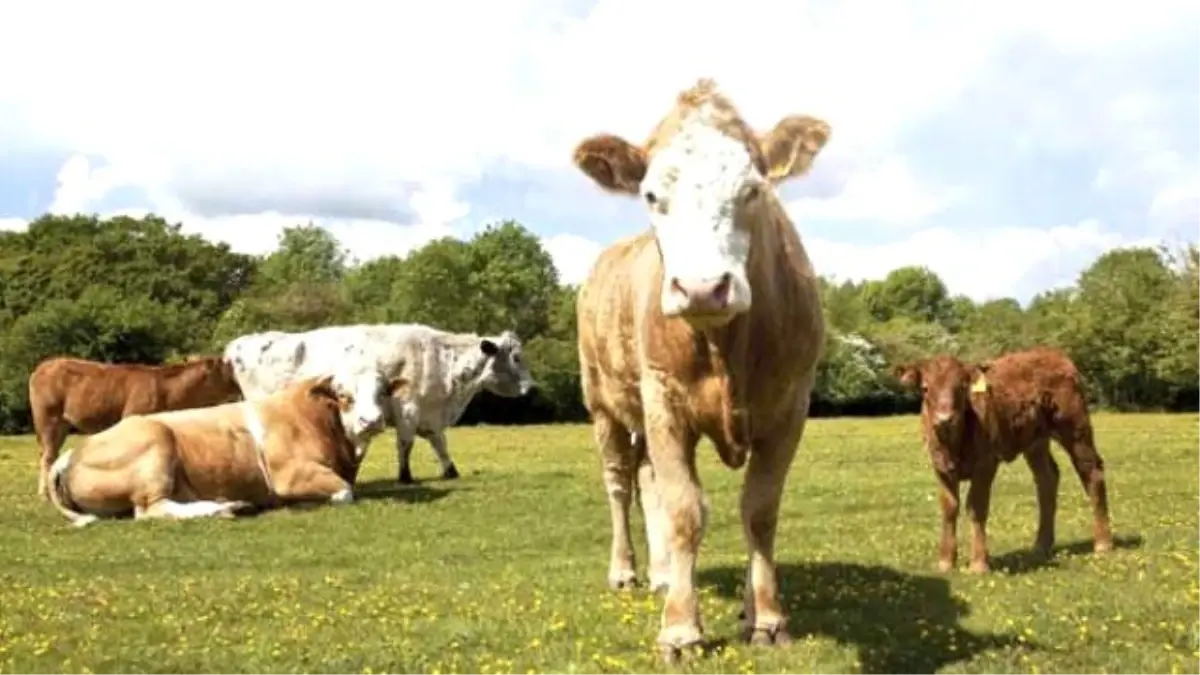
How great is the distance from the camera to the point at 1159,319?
252 ft

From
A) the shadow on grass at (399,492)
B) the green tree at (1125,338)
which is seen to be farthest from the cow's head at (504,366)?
the green tree at (1125,338)

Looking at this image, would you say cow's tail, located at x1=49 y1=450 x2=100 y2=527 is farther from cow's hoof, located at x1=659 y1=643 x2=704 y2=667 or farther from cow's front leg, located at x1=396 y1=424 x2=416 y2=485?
cow's hoof, located at x1=659 y1=643 x2=704 y2=667

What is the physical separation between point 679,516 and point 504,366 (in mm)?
19493

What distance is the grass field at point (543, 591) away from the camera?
7.58 metres

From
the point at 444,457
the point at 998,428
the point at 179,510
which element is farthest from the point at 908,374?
the point at 444,457

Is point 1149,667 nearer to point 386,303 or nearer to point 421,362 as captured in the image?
point 421,362

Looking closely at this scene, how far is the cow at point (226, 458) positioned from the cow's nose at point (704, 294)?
38.9 feet

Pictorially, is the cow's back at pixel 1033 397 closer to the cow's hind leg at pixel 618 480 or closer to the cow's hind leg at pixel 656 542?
the cow's hind leg at pixel 618 480

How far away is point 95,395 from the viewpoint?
23.5 m

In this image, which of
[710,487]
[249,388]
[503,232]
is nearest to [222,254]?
[503,232]

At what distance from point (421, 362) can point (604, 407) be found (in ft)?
48.2

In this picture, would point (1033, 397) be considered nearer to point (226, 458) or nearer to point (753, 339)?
point (753, 339)

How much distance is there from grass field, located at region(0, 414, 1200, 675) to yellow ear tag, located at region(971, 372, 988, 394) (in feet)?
4.95

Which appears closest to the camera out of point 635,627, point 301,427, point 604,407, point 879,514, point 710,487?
point 635,627
